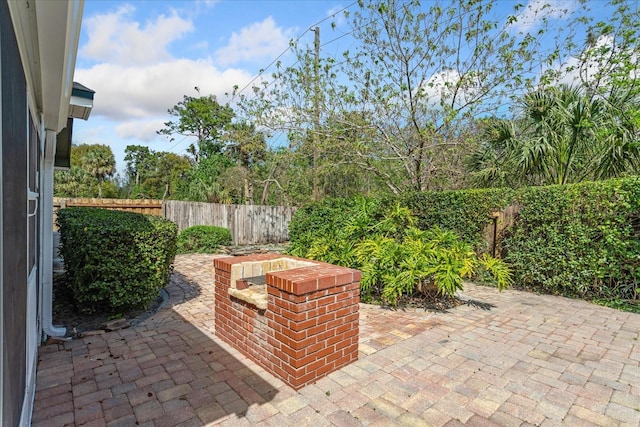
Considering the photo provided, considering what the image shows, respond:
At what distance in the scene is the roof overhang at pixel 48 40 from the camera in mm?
1252

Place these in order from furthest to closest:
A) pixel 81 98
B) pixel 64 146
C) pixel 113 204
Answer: pixel 113 204 < pixel 64 146 < pixel 81 98

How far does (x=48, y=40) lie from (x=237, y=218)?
34.6ft

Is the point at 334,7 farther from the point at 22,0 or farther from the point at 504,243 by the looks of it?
the point at 22,0

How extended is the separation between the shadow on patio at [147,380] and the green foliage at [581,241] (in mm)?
5299

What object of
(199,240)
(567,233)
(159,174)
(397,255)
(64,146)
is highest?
(159,174)

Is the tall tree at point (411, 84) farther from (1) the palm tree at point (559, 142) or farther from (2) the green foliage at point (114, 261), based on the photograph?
(2) the green foliage at point (114, 261)

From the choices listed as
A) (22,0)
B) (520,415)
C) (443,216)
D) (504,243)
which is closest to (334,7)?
(443,216)

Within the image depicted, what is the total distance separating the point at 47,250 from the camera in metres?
3.51

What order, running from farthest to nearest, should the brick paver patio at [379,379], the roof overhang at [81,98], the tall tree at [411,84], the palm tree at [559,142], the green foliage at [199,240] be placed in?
the green foliage at [199,240]
the tall tree at [411,84]
the palm tree at [559,142]
the roof overhang at [81,98]
the brick paver patio at [379,379]

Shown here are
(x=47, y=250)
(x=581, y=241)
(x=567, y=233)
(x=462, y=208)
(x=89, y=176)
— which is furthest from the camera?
(x=89, y=176)

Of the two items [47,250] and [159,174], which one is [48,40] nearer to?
[47,250]

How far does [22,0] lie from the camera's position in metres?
1.25

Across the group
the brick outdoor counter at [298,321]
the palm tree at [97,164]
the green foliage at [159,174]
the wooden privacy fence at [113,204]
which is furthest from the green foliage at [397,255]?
the palm tree at [97,164]

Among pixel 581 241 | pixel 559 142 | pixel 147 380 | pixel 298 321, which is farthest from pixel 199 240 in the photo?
pixel 559 142
